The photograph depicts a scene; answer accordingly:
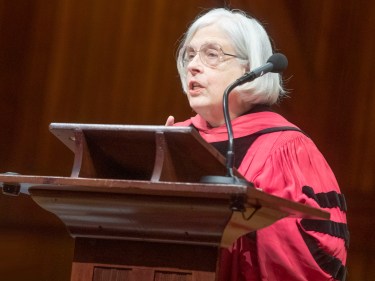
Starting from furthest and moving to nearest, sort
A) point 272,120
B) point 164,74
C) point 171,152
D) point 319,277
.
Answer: point 164,74, point 272,120, point 319,277, point 171,152

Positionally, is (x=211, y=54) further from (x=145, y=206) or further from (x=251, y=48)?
(x=145, y=206)

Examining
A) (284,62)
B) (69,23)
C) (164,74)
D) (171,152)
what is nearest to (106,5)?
(69,23)

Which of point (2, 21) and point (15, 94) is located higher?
point (2, 21)

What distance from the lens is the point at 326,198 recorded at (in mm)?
2205

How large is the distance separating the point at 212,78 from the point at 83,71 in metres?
1.71

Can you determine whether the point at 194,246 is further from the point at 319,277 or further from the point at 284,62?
the point at 284,62

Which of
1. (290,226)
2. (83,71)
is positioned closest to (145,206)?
(290,226)

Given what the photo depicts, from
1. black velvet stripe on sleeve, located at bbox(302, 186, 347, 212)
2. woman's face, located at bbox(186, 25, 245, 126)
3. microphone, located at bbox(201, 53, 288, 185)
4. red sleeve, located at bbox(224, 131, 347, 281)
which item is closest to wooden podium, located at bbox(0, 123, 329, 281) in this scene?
microphone, located at bbox(201, 53, 288, 185)

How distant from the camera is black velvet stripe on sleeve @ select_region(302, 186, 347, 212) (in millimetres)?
2164

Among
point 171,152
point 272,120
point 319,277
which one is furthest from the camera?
point 272,120

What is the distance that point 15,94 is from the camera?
4098 millimetres

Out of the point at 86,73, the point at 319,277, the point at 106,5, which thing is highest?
the point at 106,5

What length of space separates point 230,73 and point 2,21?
201 centimetres

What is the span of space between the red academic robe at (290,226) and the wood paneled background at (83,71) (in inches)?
57.8
